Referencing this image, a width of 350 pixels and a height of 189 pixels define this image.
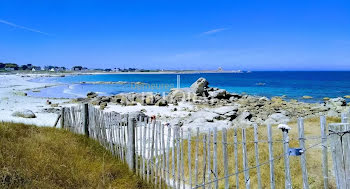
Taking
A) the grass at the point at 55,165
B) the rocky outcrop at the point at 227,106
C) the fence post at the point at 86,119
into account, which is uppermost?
the fence post at the point at 86,119

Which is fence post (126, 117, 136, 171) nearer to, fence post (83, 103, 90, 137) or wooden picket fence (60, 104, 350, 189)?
wooden picket fence (60, 104, 350, 189)

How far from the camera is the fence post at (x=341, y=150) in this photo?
10.1 feet

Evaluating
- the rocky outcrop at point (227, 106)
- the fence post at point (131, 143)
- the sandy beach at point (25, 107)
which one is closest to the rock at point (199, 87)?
the rocky outcrop at point (227, 106)

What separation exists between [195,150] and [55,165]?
293 centimetres

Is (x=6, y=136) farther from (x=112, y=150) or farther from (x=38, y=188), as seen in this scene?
(x=38, y=188)

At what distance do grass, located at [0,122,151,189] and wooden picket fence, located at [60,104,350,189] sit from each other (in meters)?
0.50

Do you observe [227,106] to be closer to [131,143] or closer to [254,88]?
[131,143]

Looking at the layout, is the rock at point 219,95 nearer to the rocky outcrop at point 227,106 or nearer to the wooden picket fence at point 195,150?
the rocky outcrop at point 227,106

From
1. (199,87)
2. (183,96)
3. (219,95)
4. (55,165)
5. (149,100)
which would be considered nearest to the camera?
(55,165)

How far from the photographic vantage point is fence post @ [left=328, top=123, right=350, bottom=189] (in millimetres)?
3064

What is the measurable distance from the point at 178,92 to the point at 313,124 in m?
24.5

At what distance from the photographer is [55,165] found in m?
5.71

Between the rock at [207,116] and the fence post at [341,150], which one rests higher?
the fence post at [341,150]

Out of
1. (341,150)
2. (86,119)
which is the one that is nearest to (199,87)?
(86,119)
